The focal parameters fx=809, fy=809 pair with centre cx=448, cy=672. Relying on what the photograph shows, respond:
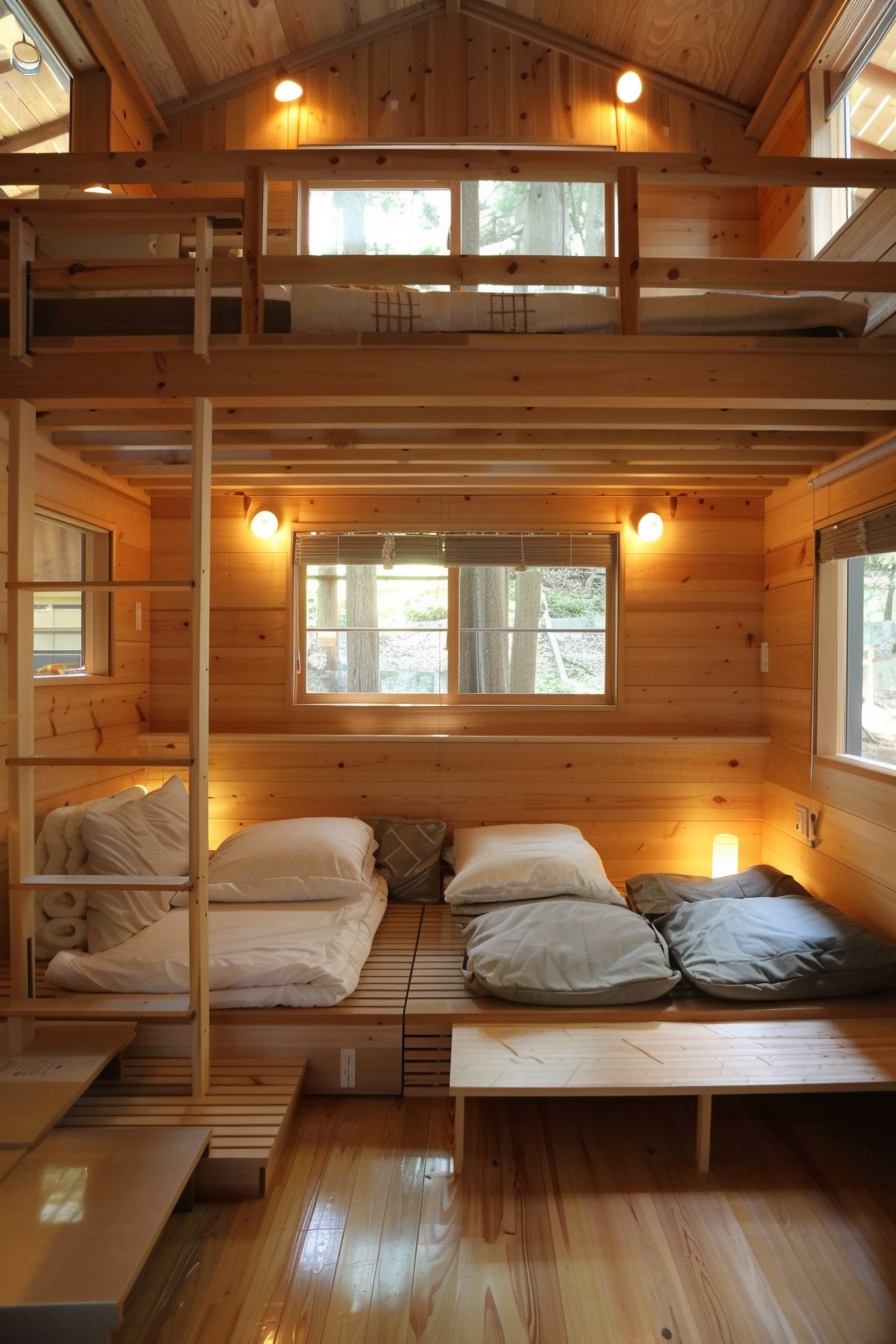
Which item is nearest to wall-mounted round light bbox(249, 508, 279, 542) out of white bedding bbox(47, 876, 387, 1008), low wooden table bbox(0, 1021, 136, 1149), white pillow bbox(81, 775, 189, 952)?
white pillow bbox(81, 775, 189, 952)

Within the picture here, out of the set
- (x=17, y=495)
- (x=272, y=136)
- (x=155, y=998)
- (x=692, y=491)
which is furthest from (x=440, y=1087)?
(x=272, y=136)

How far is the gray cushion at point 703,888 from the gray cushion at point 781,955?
1.15 ft

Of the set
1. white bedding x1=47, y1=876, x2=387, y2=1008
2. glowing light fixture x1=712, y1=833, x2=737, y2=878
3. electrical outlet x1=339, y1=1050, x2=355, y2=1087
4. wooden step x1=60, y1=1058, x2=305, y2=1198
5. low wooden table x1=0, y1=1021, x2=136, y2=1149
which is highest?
glowing light fixture x1=712, y1=833, x2=737, y2=878

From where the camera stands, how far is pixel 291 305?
8.13ft

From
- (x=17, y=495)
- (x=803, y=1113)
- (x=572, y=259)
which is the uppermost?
(x=572, y=259)

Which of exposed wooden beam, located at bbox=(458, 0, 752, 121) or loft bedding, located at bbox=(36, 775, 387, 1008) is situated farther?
exposed wooden beam, located at bbox=(458, 0, 752, 121)

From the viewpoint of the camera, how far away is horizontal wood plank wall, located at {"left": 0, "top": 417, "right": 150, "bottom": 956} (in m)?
3.36

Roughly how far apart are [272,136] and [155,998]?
4.26 meters

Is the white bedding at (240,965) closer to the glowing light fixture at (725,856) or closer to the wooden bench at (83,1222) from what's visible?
the wooden bench at (83,1222)

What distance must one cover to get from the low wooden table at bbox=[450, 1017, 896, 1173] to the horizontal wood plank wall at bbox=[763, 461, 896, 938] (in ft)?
2.16

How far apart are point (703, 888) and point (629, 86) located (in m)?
4.12

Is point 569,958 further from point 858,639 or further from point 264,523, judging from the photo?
point 264,523

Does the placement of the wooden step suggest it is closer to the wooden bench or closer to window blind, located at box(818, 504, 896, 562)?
the wooden bench

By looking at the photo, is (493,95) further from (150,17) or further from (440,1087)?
(440,1087)
